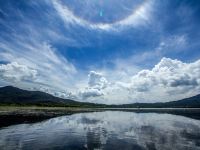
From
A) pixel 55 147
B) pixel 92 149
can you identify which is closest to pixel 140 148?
pixel 92 149

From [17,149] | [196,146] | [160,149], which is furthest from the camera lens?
[196,146]

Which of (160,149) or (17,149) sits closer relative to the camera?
(17,149)

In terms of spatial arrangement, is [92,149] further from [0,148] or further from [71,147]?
[0,148]

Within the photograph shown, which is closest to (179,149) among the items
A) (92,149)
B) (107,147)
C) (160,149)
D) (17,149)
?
(160,149)

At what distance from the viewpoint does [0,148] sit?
25922 millimetres

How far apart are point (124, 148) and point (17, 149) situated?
13.2m

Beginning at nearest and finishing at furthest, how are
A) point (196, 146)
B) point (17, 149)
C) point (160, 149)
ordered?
point (17, 149) → point (160, 149) → point (196, 146)

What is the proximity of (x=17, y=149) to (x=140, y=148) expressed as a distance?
15.4 metres

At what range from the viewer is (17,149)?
2567 cm

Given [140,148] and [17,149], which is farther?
[140,148]

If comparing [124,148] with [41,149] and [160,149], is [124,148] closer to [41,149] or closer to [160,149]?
[160,149]

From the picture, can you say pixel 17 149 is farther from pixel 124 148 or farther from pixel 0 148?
pixel 124 148

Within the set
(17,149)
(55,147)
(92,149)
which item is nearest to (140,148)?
(92,149)

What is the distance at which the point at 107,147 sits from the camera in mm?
28391
